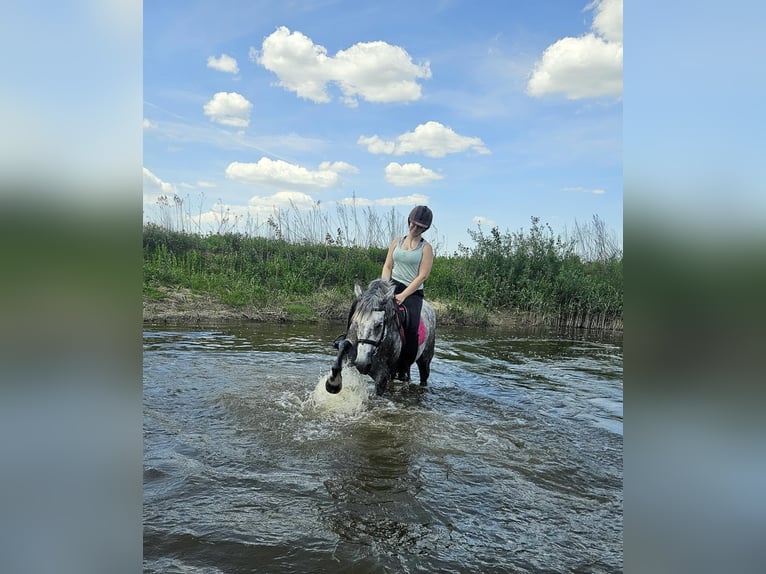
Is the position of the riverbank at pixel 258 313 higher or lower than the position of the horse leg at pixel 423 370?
higher

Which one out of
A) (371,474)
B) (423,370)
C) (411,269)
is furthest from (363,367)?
(423,370)

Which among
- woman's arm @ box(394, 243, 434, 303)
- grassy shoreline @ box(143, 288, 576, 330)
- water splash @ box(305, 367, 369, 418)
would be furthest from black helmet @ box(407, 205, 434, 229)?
grassy shoreline @ box(143, 288, 576, 330)

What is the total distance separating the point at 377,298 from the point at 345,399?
1.28 metres

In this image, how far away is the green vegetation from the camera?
560 inches

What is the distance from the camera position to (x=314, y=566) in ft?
7.90

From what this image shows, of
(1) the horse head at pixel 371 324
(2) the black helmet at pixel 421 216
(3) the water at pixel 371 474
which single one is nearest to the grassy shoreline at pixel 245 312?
(3) the water at pixel 371 474

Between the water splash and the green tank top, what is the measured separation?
1.42 m

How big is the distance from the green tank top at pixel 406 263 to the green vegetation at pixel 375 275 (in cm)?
798

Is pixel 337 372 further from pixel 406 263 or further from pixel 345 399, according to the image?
pixel 406 263

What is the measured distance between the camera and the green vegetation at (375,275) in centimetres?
1423

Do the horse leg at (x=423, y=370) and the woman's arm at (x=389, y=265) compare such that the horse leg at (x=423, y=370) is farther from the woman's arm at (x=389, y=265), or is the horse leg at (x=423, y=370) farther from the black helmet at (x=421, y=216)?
the black helmet at (x=421, y=216)
